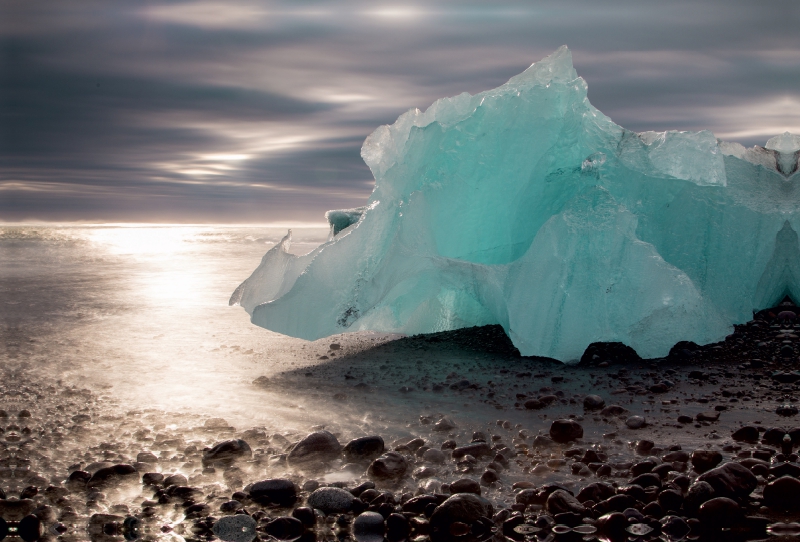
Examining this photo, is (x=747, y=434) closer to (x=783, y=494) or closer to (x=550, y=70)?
(x=783, y=494)

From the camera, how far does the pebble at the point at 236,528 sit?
2971 millimetres

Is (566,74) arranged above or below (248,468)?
above

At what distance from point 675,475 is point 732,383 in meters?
2.35

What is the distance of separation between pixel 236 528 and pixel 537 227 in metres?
5.37

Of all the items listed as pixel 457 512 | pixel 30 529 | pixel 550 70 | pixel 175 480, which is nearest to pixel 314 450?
pixel 175 480

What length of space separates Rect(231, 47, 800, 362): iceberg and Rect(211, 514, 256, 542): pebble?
11.7 feet

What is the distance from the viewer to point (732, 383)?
5430 mm

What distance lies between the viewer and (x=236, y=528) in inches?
119

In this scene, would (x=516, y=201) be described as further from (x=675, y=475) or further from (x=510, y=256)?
(x=675, y=475)

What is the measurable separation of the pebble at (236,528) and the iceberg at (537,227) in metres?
3.57

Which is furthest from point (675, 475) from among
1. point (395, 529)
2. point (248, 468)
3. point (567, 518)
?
point (248, 468)

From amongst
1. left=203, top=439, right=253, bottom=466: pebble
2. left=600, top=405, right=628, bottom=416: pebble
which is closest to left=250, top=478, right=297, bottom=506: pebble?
left=203, top=439, right=253, bottom=466: pebble

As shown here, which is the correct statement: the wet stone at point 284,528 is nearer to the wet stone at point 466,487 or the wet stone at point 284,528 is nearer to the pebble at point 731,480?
the wet stone at point 466,487

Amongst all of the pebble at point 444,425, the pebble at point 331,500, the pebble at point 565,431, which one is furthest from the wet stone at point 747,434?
the pebble at point 331,500
